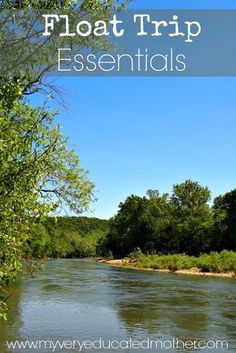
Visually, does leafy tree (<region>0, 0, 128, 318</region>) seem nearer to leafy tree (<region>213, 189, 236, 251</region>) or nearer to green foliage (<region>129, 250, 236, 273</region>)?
green foliage (<region>129, 250, 236, 273</region>)

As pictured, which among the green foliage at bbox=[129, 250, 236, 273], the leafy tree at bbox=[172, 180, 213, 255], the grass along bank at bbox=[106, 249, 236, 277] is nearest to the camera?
the grass along bank at bbox=[106, 249, 236, 277]

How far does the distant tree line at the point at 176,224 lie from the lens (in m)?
86.4

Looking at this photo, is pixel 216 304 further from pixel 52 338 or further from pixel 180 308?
pixel 52 338

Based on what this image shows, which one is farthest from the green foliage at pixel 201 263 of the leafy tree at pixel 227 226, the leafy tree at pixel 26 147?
the leafy tree at pixel 26 147

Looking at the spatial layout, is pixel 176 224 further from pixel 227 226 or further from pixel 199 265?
pixel 199 265

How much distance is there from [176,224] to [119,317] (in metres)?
78.9

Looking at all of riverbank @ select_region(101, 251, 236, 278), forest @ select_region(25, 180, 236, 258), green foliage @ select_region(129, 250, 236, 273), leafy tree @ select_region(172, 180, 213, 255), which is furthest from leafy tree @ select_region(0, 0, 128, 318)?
leafy tree @ select_region(172, 180, 213, 255)

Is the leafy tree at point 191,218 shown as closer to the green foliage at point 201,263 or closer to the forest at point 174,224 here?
the forest at point 174,224

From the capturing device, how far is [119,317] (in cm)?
2591

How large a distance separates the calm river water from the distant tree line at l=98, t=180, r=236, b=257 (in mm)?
46756

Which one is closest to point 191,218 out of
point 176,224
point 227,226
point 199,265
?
point 176,224

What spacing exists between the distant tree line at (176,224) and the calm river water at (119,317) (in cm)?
4676

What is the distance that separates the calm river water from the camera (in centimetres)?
2012

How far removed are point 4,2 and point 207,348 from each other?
15624mm
